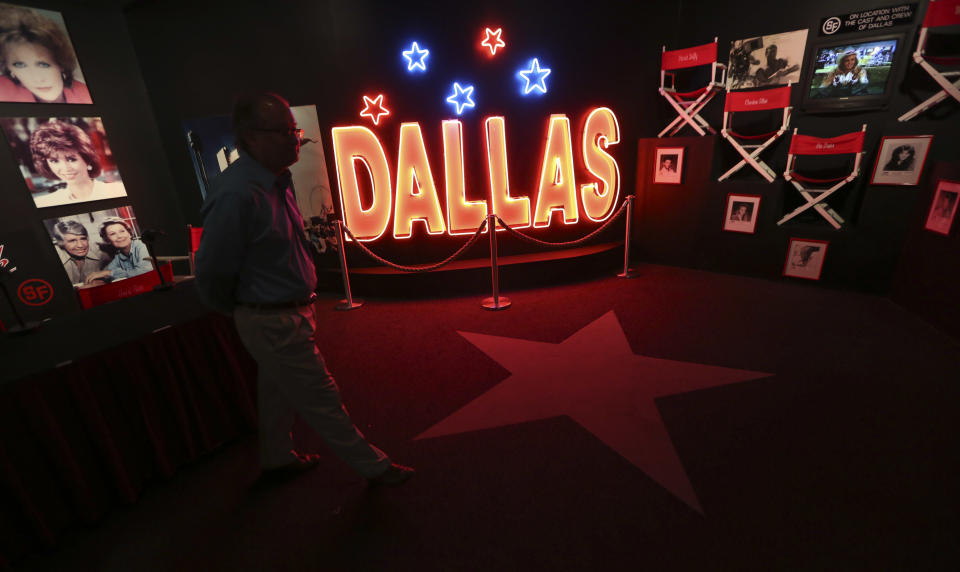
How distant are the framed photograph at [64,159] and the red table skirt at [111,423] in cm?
392

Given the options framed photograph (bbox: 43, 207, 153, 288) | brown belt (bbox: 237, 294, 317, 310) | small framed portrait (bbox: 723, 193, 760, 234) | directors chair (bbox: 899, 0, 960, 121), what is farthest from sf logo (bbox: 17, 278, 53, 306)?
directors chair (bbox: 899, 0, 960, 121)

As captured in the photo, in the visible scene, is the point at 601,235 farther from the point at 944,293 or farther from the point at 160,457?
the point at 160,457

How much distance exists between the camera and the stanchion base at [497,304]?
13.9 feet

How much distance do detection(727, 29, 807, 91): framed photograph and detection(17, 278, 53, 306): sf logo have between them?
26.5 feet

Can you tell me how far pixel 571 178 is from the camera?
16.0 feet

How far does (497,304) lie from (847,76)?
4288 mm

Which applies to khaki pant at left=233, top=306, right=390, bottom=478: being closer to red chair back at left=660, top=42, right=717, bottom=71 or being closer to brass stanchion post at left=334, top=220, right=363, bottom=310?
brass stanchion post at left=334, top=220, right=363, bottom=310

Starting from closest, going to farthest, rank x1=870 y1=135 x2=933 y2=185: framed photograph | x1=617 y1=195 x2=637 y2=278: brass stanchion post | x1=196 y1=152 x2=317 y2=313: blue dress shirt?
x1=196 y1=152 x2=317 y2=313: blue dress shirt < x1=870 y1=135 x2=933 y2=185: framed photograph < x1=617 y1=195 x2=637 y2=278: brass stanchion post

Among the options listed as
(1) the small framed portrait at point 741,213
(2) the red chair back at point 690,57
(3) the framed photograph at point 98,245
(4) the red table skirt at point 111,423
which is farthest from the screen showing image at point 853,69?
Result: (3) the framed photograph at point 98,245

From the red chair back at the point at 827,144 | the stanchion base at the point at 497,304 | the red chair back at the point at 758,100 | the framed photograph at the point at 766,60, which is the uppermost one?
the framed photograph at the point at 766,60

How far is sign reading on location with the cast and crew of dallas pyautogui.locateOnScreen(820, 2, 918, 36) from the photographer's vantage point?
12.1ft

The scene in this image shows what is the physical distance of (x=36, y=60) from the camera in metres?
4.19

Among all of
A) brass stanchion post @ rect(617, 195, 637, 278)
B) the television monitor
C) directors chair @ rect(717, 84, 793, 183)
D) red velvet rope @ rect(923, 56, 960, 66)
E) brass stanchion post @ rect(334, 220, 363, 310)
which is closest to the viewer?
red velvet rope @ rect(923, 56, 960, 66)

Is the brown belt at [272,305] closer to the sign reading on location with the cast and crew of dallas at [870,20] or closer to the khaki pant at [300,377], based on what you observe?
the khaki pant at [300,377]
